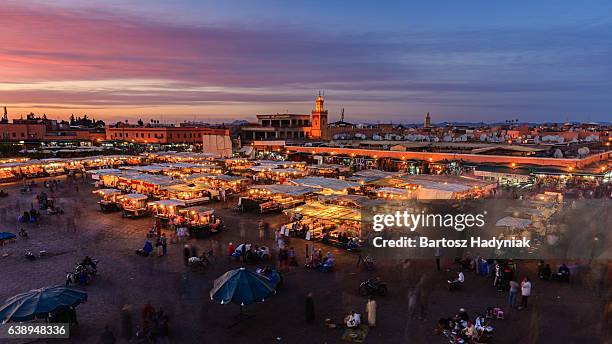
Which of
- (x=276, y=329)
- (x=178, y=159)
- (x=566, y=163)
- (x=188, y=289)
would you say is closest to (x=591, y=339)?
Result: (x=276, y=329)

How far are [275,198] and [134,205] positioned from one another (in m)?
7.54

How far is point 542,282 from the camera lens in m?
11.4

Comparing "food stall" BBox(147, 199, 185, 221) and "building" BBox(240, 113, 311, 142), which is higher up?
"building" BBox(240, 113, 311, 142)

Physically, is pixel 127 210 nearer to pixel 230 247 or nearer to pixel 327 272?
pixel 230 247

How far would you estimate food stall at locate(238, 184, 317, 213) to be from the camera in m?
20.8

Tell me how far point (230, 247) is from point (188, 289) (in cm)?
300

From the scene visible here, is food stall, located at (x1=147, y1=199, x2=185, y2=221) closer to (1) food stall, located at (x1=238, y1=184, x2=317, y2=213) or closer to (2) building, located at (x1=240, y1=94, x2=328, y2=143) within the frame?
(1) food stall, located at (x1=238, y1=184, x2=317, y2=213)

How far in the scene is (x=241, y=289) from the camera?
28.9 ft

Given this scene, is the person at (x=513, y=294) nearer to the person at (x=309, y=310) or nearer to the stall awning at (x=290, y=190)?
the person at (x=309, y=310)

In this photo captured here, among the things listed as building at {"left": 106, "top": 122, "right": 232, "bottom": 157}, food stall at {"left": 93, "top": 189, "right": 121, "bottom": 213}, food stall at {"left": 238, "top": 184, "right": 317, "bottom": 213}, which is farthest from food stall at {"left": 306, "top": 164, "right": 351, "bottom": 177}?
building at {"left": 106, "top": 122, "right": 232, "bottom": 157}

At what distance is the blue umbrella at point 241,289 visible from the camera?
8.66m

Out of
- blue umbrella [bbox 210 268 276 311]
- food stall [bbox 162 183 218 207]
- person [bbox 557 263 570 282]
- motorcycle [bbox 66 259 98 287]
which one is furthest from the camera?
food stall [bbox 162 183 218 207]

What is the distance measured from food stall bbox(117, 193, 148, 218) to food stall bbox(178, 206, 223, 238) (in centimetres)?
286

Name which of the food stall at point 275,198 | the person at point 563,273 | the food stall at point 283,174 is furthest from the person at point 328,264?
the food stall at point 283,174
